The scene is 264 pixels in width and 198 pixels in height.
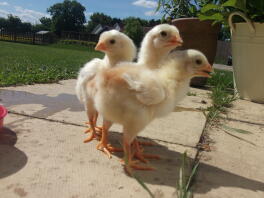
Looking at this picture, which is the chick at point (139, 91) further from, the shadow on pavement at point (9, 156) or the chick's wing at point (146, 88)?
the shadow on pavement at point (9, 156)

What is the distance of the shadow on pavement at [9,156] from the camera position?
145 centimetres

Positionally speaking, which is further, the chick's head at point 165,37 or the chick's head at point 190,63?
the chick's head at point 165,37

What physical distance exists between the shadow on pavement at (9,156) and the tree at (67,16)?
50484mm

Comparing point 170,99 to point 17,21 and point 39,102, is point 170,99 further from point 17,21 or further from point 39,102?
point 17,21

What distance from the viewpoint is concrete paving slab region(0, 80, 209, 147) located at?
2.21 m

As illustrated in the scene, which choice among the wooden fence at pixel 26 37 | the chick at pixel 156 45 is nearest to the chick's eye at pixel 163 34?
the chick at pixel 156 45

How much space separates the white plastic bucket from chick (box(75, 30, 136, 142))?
2.03m

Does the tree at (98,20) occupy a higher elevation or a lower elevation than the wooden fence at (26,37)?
higher

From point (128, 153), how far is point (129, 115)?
10.2 inches

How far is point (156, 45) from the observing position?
6.64 feet

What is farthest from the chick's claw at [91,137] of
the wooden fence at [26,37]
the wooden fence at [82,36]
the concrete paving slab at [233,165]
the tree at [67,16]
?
the tree at [67,16]

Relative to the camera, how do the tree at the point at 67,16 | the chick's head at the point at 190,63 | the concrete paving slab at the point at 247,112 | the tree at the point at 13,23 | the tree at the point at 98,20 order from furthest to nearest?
the tree at the point at 13,23, the tree at the point at 98,20, the tree at the point at 67,16, the concrete paving slab at the point at 247,112, the chick's head at the point at 190,63

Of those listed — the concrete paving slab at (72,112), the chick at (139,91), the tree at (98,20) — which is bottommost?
the concrete paving slab at (72,112)

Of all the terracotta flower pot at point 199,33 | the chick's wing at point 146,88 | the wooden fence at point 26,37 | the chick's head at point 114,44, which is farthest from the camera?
the wooden fence at point 26,37
